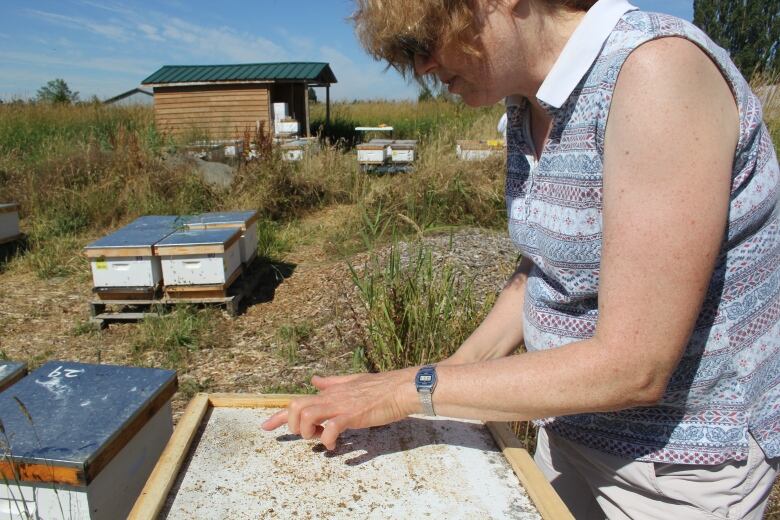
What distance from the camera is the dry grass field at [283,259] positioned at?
2.85 metres

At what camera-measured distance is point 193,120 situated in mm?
14609

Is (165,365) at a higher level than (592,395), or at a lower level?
lower

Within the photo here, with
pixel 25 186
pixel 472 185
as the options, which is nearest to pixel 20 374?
pixel 472 185

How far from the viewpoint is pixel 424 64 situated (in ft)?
3.67

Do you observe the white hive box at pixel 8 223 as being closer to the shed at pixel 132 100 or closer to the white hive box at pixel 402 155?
the white hive box at pixel 402 155

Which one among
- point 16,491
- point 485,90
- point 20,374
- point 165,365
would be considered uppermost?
point 485,90

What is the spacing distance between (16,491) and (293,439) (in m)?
0.85

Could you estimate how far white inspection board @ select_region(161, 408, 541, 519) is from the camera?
971 mm

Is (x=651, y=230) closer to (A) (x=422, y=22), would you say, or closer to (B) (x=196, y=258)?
(A) (x=422, y=22)

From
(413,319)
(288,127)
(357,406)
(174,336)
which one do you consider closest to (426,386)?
(357,406)

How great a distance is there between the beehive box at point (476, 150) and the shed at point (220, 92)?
6939mm

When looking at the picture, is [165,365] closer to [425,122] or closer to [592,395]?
[592,395]

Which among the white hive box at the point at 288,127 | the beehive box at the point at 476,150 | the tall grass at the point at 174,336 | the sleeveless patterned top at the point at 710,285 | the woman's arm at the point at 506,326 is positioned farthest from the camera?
the white hive box at the point at 288,127

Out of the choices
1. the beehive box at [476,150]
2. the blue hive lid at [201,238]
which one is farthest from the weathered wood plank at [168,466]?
the beehive box at [476,150]
